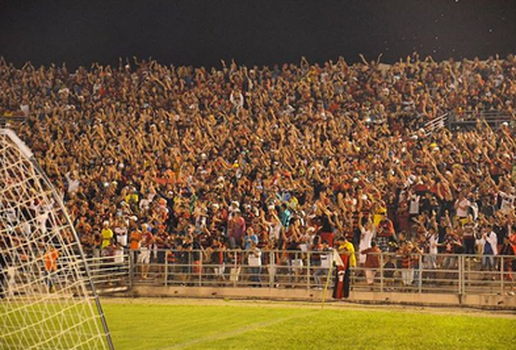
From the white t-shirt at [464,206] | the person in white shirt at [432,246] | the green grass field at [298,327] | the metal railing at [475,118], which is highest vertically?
the metal railing at [475,118]

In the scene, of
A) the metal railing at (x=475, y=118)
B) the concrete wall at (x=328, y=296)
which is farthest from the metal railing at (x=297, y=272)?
the metal railing at (x=475, y=118)

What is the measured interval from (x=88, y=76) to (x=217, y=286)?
52.9 ft

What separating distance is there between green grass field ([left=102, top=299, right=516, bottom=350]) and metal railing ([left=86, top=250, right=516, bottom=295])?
97 cm

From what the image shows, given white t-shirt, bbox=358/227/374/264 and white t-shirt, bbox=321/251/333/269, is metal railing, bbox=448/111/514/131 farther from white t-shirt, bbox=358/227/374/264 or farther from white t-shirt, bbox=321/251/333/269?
white t-shirt, bbox=321/251/333/269

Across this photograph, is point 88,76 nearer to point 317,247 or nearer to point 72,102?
point 72,102

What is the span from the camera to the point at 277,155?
29453mm

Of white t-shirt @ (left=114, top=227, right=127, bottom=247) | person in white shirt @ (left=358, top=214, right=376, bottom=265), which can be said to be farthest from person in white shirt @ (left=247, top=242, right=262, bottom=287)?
white t-shirt @ (left=114, top=227, right=127, bottom=247)

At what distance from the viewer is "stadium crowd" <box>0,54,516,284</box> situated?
24625mm

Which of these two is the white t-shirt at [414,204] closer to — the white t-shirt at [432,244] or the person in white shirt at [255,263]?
the white t-shirt at [432,244]

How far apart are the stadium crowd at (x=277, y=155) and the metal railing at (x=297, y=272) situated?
36 centimetres

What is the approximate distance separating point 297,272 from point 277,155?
20.0 ft

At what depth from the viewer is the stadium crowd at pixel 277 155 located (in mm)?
24625

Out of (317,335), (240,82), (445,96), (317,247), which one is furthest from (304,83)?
(317,335)

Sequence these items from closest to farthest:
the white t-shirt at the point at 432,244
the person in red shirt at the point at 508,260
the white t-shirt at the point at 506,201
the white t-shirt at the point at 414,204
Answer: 1. the person in red shirt at the point at 508,260
2. the white t-shirt at the point at 432,244
3. the white t-shirt at the point at 506,201
4. the white t-shirt at the point at 414,204
